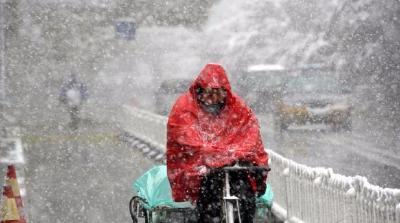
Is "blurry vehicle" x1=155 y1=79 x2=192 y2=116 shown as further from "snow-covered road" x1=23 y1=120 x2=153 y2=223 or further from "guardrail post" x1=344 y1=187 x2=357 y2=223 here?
"guardrail post" x1=344 y1=187 x2=357 y2=223

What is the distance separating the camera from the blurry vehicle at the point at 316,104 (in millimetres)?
25438

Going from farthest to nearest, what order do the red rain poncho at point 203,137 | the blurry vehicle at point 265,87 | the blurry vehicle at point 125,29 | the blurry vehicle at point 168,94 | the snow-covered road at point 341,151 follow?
the blurry vehicle at point 265,87 → the blurry vehicle at point 168,94 → the blurry vehicle at point 125,29 → the snow-covered road at point 341,151 → the red rain poncho at point 203,137

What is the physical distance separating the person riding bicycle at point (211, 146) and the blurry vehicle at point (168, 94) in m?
25.0

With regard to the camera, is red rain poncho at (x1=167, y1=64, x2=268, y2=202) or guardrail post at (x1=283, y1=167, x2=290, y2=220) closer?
red rain poncho at (x1=167, y1=64, x2=268, y2=202)

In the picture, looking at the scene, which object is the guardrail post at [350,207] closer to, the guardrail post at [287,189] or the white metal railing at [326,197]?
the white metal railing at [326,197]

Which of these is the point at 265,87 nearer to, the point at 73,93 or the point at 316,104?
the point at 73,93

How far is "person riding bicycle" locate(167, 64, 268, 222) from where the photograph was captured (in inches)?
255

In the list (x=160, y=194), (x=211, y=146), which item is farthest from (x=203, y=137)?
(x=160, y=194)

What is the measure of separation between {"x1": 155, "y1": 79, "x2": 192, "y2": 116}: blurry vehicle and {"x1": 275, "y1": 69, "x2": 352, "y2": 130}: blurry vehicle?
22.3 feet

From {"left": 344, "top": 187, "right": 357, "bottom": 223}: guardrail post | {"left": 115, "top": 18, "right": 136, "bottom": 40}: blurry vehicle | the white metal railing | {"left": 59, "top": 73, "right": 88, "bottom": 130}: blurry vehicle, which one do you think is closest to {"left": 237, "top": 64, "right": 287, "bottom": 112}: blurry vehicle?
{"left": 59, "top": 73, "right": 88, "bottom": 130}: blurry vehicle

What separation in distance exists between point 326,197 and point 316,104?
1717cm

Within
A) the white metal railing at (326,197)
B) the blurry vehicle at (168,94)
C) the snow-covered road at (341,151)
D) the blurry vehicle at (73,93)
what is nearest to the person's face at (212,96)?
the white metal railing at (326,197)

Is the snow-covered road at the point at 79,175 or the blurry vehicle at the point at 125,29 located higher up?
the blurry vehicle at the point at 125,29

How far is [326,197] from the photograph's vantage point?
8688 mm
